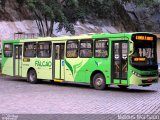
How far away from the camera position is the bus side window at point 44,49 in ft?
79.2

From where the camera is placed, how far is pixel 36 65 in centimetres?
2505

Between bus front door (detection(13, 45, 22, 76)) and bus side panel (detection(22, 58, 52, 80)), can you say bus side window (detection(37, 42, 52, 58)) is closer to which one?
bus side panel (detection(22, 58, 52, 80))

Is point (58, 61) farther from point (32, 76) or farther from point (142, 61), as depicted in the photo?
point (142, 61)

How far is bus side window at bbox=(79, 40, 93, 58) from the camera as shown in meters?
21.6

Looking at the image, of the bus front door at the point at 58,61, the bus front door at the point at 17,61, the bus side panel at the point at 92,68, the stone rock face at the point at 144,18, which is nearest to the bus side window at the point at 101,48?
the bus side panel at the point at 92,68

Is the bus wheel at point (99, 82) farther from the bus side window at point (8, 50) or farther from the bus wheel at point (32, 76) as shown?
the bus side window at point (8, 50)

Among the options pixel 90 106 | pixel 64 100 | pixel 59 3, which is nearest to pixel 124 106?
pixel 90 106

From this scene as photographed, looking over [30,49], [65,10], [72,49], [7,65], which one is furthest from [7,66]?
[65,10]

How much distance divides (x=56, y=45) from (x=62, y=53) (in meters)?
0.68

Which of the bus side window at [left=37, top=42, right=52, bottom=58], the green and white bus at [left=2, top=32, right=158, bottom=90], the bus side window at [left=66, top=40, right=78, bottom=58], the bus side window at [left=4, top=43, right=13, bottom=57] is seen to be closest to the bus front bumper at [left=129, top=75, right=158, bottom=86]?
the green and white bus at [left=2, top=32, right=158, bottom=90]

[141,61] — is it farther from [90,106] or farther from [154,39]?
[90,106]

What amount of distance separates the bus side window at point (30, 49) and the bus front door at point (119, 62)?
259 inches

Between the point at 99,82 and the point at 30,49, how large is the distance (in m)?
6.35

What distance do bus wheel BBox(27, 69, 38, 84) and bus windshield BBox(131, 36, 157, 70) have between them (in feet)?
25.5
